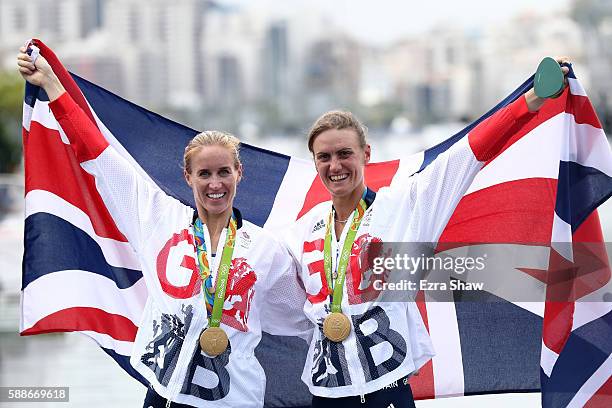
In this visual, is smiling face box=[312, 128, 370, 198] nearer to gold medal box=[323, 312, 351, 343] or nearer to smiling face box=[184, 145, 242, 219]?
smiling face box=[184, 145, 242, 219]

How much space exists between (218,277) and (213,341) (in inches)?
8.7

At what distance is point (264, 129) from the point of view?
125 metres

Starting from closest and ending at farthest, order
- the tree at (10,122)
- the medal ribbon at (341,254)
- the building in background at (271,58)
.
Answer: the medal ribbon at (341,254) < the tree at (10,122) < the building in background at (271,58)

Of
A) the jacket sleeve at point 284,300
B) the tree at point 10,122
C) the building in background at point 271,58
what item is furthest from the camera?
the building in background at point 271,58

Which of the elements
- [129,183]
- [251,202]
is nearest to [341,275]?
[129,183]

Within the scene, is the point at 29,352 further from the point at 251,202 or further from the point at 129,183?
the point at 129,183

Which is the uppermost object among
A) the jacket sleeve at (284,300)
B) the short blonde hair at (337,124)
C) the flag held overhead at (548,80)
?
the flag held overhead at (548,80)

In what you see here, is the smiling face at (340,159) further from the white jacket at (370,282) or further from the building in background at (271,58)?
the building in background at (271,58)

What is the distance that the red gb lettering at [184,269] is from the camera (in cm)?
404

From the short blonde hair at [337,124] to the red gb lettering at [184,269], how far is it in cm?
56

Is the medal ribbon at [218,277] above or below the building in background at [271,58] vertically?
below

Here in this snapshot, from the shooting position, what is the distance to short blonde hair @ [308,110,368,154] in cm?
413

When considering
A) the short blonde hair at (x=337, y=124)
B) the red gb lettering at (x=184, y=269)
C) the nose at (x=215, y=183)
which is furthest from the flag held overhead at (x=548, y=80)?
the red gb lettering at (x=184, y=269)

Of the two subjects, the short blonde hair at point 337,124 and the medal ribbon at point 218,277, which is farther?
the short blonde hair at point 337,124
